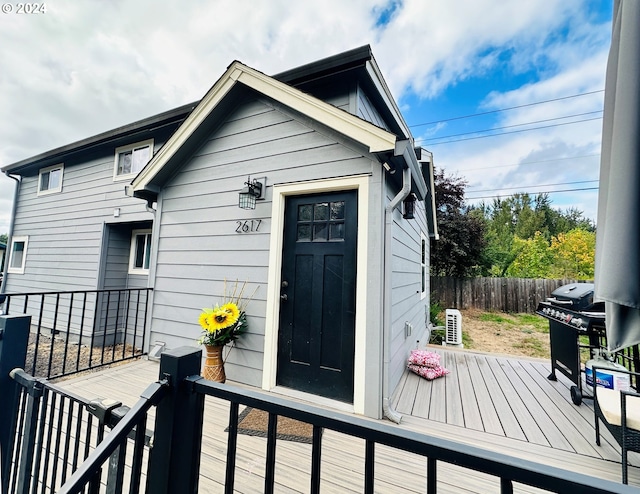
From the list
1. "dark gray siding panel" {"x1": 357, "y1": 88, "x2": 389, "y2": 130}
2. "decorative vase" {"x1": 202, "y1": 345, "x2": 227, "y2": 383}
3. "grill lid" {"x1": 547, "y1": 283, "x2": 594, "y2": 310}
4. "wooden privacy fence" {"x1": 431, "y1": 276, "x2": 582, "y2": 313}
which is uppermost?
"dark gray siding panel" {"x1": 357, "y1": 88, "x2": 389, "y2": 130}

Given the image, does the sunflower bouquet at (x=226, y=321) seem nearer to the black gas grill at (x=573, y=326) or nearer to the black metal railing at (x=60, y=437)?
the black metal railing at (x=60, y=437)

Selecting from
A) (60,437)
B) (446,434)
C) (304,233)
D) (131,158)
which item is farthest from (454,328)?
(131,158)

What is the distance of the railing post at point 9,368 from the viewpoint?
1.60 metres

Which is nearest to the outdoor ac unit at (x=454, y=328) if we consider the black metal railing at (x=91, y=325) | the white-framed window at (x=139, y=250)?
the black metal railing at (x=91, y=325)

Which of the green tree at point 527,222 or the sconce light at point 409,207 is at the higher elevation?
the green tree at point 527,222

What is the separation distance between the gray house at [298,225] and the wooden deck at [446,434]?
1.46 feet

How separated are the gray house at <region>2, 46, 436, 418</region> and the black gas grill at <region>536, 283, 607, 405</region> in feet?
5.59

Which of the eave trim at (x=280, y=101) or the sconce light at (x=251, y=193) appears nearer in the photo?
the eave trim at (x=280, y=101)

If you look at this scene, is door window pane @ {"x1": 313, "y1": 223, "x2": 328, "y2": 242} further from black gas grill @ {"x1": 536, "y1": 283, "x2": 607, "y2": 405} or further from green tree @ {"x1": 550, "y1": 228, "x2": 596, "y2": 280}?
green tree @ {"x1": 550, "y1": 228, "x2": 596, "y2": 280}

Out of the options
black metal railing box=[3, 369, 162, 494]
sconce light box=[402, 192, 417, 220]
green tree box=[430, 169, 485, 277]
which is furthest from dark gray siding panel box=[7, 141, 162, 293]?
green tree box=[430, 169, 485, 277]

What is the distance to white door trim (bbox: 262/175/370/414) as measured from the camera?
250 cm

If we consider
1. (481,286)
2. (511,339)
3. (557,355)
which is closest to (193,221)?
(557,355)

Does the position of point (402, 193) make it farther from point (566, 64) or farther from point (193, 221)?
point (566, 64)

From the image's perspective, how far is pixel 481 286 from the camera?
957cm
